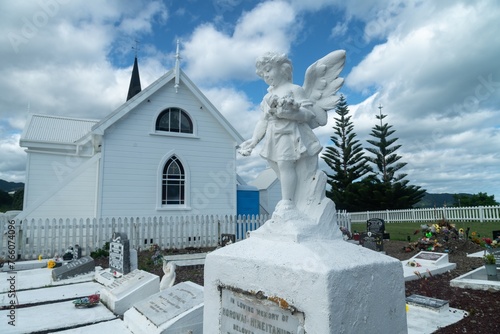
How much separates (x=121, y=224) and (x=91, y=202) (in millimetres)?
2640

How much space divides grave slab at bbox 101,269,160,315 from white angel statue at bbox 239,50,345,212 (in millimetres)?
3399

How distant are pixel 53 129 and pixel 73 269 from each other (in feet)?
33.9

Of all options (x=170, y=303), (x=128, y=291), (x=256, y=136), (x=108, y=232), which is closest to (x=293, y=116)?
(x=256, y=136)

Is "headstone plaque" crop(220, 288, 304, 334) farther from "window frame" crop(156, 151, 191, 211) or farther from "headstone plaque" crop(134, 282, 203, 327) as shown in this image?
"window frame" crop(156, 151, 191, 211)

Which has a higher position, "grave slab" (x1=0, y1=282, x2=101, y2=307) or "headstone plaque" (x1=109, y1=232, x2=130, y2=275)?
"headstone plaque" (x1=109, y1=232, x2=130, y2=275)

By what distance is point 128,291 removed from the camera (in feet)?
16.7

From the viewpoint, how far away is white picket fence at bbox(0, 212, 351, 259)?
10.2 metres

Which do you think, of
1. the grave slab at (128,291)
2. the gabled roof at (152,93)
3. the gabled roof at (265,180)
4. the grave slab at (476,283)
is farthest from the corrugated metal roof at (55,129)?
the grave slab at (476,283)

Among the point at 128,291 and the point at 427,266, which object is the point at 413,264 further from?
the point at 128,291

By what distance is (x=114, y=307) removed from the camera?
16.0ft

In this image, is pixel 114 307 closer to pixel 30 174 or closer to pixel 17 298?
pixel 17 298

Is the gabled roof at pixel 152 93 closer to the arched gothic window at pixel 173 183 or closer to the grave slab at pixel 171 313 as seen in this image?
the arched gothic window at pixel 173 183

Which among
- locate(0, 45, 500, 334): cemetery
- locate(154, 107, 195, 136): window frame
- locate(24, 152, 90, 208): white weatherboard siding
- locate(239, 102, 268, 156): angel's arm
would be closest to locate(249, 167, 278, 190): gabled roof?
locate(154, 107, 195, 136): window frame

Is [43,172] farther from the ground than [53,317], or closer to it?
farther from the ground
